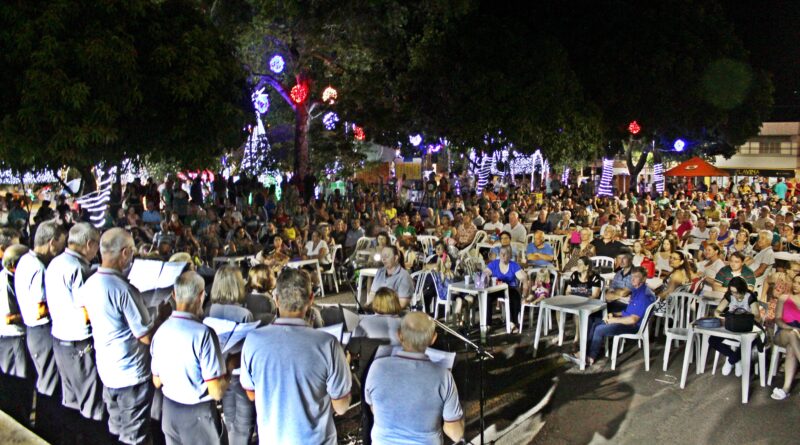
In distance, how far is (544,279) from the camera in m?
9.41

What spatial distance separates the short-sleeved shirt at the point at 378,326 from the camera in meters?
4.90

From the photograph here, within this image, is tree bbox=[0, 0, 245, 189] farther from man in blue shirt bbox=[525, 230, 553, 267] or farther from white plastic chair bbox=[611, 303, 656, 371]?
white plastic chair bbox=[611, 303, 656, 371]

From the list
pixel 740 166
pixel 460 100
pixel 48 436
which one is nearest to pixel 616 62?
pixel 460 100

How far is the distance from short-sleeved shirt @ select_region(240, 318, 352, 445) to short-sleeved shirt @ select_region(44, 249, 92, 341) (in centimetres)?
169

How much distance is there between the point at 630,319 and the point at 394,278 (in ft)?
8.59

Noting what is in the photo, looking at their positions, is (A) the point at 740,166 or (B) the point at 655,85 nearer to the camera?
(B) the point at 655,85

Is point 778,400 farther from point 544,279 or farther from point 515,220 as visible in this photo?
point 515,220

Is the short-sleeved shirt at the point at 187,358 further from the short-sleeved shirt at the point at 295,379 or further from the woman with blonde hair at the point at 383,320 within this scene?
the woman with blonde hair at the point at 383,320

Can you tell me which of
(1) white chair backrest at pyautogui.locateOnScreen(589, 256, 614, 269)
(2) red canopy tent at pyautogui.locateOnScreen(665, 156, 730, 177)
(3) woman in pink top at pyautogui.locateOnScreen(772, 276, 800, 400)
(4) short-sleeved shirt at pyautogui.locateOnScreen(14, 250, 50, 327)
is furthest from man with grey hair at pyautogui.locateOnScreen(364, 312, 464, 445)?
(2) red canopy tent at pyautogui.locateOnScreen(665, 156, 730, 177)

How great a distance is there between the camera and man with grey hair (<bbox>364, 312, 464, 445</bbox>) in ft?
11.1

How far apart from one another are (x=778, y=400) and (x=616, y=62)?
2037 centimetres

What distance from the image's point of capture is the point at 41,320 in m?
4.98

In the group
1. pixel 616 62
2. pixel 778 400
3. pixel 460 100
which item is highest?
pixel 616 62

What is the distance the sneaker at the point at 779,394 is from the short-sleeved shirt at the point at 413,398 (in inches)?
174
